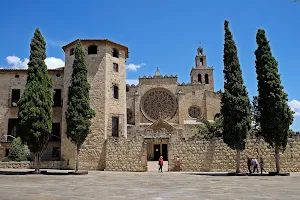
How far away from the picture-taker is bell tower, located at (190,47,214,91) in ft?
181

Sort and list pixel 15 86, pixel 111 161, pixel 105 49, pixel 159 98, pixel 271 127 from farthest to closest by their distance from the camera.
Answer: pixel 159 98 → pixel 15 86 → pixel 105 49 → pixel 111 161 → pixel 271 127

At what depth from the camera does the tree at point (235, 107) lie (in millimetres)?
17656

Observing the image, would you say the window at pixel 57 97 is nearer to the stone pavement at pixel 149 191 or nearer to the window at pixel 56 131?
the window at pixel 56 131

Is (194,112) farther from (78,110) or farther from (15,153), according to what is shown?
(78,110)

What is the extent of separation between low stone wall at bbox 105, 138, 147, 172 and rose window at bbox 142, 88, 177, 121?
769 inches

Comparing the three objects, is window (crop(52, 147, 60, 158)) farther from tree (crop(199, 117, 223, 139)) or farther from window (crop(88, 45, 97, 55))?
tree (crop(199, 117, 223, 139))

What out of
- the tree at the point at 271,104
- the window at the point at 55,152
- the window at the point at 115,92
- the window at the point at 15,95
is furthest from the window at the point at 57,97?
the tree at the point at 271,104

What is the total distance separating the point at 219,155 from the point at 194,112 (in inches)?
863

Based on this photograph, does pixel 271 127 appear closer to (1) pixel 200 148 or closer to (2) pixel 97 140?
(1) pixel 200 148

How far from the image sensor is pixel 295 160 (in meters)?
19.4

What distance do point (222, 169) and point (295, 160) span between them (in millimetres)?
4823

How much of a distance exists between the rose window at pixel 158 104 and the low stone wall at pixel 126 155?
64.1 ft

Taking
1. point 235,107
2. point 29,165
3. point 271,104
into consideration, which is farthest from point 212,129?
point 29,165

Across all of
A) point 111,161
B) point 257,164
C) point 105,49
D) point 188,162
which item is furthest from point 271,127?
point 105,49
